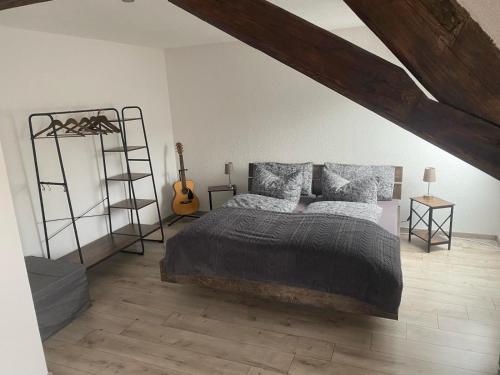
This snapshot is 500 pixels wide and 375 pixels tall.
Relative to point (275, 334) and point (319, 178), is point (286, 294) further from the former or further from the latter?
point (319, 178)

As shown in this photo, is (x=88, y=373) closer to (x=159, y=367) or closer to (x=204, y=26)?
(x=159, y=367)

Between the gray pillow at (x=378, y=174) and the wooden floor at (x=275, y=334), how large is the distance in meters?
0.94

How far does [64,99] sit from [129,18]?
3.34 ft

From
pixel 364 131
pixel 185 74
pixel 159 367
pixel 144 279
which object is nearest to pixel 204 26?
pixel 185 74

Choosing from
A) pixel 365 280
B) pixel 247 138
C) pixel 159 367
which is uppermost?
pixel 247 138

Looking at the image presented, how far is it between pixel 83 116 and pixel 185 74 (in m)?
1.62

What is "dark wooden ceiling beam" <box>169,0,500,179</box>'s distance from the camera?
38.0 inches

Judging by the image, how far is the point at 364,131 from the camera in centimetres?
404

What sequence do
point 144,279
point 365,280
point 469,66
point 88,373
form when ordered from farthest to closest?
1. point 144,279
2. point 365,280
3. point 88,373
4. point 469,66

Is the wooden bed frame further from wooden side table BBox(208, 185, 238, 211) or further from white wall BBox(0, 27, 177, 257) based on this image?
wooden side table BBox(208, 185, 238, 211)

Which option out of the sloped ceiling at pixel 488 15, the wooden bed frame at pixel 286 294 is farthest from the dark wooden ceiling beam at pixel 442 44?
the wooden bed frame at pixel 286 294

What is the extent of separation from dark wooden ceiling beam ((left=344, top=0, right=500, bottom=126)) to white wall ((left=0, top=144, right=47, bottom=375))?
1.86 m

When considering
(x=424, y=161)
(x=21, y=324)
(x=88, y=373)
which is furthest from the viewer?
(x=424, y=161)

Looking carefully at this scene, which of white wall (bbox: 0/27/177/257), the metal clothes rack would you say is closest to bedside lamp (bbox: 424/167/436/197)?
the metal clothes rack
